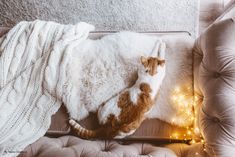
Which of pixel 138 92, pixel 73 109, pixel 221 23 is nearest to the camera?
pixel 221 23

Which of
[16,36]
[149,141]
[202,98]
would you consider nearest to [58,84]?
[16,36]

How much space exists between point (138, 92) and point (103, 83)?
0.18 m

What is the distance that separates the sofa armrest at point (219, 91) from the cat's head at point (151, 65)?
19cm

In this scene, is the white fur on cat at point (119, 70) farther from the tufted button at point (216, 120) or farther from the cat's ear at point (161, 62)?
the tufted button at point (216, 120)

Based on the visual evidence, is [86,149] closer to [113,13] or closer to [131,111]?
[131,111]

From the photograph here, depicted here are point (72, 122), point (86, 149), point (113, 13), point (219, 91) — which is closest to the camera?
point (219, 91)

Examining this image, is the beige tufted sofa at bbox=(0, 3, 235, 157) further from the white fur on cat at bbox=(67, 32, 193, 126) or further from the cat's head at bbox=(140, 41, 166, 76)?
the cat's head at bbox=(140, 41, 166, 76)

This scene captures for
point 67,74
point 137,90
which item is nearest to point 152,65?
point 137,90

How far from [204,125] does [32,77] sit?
762 mm

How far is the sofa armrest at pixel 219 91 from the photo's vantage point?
3.63ft

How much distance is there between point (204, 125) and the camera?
3.95 feet

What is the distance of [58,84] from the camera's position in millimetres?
1417

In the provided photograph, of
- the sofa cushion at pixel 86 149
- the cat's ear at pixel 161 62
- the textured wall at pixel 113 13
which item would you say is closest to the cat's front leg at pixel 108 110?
the sofa cushion at pixel 86 149

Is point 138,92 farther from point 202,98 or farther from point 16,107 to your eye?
point 16,107
